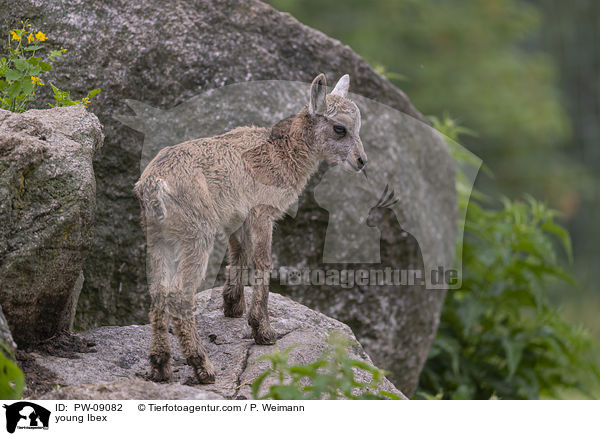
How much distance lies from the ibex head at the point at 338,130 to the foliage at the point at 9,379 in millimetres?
2671

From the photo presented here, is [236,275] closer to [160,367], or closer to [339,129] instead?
[160,367]

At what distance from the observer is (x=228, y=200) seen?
16.1ft

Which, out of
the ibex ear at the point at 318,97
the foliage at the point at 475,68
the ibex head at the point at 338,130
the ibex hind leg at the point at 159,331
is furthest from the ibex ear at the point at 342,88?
the foliage at the point at 475,68

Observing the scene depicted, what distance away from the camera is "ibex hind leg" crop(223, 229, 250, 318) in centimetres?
553

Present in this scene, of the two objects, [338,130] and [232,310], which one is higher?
[338,130]

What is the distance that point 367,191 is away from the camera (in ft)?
22.5

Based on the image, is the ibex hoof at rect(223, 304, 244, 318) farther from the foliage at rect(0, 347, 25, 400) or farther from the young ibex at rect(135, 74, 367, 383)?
the foliage at rect(0, 347, 25, 400)

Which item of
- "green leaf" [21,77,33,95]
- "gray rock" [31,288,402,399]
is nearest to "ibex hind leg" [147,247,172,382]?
"gray rock" [31,288,402,399]

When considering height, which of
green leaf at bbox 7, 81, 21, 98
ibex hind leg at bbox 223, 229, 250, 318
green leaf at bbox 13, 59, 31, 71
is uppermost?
green leaf at bbox 13, 59, 31, 71

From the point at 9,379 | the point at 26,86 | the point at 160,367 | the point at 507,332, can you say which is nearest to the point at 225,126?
the point at 26,86

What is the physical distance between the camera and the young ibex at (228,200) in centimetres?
461

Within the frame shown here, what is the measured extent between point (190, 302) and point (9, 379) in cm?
122

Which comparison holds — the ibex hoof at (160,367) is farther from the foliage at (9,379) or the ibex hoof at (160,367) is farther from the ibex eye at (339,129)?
the ibex eye at (339,129)
